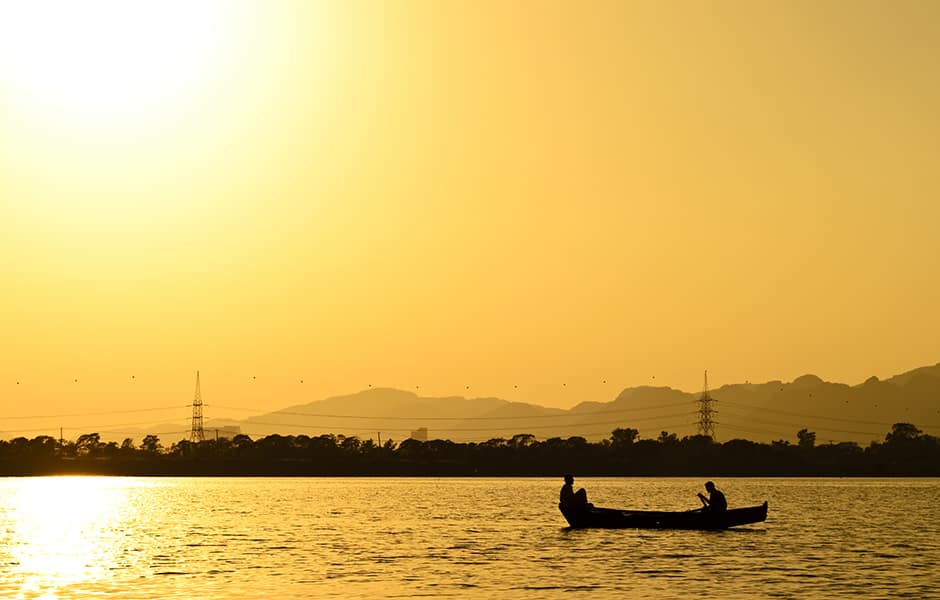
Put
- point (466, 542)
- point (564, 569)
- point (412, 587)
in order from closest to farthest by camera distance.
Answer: point (412, 587)
point (564, 569)
point (466, 542)

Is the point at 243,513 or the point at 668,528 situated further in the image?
the point at 243,513

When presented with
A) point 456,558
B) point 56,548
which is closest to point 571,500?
point 456,558

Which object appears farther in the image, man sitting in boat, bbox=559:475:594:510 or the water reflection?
man sitting in boat, bbox=559:475:594:510

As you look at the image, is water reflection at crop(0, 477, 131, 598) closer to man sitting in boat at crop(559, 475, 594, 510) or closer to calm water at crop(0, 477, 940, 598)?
calm water at crop(0, 477, 940, 598)

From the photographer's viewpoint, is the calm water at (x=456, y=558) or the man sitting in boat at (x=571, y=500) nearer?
the calm water at (x=456, y=558)

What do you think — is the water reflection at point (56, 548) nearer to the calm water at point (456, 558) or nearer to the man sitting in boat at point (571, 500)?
the calm water at point (456, 558)

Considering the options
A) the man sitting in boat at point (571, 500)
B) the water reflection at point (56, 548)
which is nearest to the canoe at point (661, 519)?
the man sitting in boat at point (571, 500)

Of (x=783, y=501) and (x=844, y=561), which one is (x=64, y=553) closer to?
(x=844, y=561)

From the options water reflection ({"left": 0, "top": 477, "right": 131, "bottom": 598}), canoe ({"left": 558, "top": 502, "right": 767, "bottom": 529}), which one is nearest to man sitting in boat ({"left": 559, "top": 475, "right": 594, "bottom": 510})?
canoe ({"left": 558, "top": 502, "right": 767, "bottom": 529})

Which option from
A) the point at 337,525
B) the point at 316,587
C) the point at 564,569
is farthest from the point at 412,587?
the point at 337,525

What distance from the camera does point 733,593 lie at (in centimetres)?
6081

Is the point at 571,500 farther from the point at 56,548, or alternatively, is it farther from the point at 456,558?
the point at 56,548

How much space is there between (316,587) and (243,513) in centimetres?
8171


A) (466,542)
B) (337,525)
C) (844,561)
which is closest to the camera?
(844,561)
